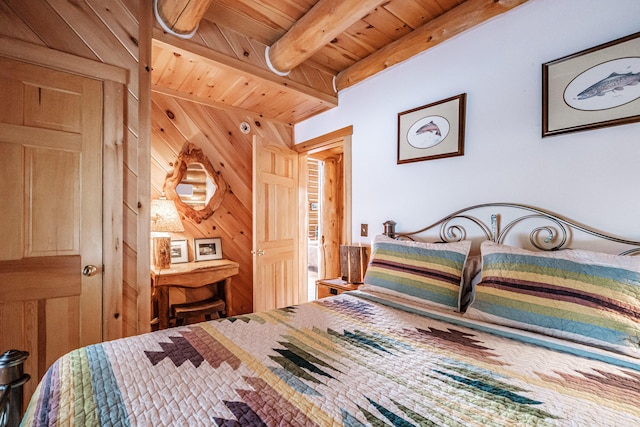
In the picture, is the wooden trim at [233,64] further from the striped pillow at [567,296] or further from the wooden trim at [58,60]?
the striped pillow at [567,296]

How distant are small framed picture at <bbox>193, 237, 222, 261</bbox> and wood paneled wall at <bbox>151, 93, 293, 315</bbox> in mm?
60

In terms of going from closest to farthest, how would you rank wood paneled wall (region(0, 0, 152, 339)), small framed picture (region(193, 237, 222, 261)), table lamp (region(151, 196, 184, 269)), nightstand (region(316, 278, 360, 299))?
wood paneled wall (region(0, 0, 152, 339)) → nightstand (region(316, 278, 360, 299)) → table lamp (region(151, 196, 184, 269)) → small framed picture (region(193, 237, 222, 261))

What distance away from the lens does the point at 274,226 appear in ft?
10.4

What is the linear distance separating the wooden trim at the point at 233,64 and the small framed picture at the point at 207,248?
5.57 ft

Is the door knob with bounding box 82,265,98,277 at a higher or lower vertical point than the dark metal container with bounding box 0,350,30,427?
higher

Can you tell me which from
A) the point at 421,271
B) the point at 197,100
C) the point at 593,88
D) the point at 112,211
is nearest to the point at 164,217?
the point at 112,211

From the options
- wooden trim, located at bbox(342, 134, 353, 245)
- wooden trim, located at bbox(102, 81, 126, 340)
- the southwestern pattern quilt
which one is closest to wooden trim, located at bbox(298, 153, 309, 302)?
wooden trim, located at bbox(342, 134, 353, 245)

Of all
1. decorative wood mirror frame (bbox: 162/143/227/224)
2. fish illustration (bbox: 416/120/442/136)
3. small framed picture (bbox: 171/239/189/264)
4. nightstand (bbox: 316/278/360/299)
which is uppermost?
fish illustration (bbox: 416/120/442/136)

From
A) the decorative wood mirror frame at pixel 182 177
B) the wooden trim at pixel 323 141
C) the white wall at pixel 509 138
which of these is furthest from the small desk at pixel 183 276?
the wooden trim at pixel 323 141

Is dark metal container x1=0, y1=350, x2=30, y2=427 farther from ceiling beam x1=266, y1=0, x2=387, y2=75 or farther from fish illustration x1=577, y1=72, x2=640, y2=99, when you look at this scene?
fish illustration x1=577, y1=72, x2=640, y2=99

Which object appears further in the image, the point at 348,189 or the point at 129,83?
the point at 348,189

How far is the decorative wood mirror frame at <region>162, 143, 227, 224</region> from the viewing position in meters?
2.85

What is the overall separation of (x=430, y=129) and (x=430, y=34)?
68cm

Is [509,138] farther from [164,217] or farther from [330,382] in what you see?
[164,217]
